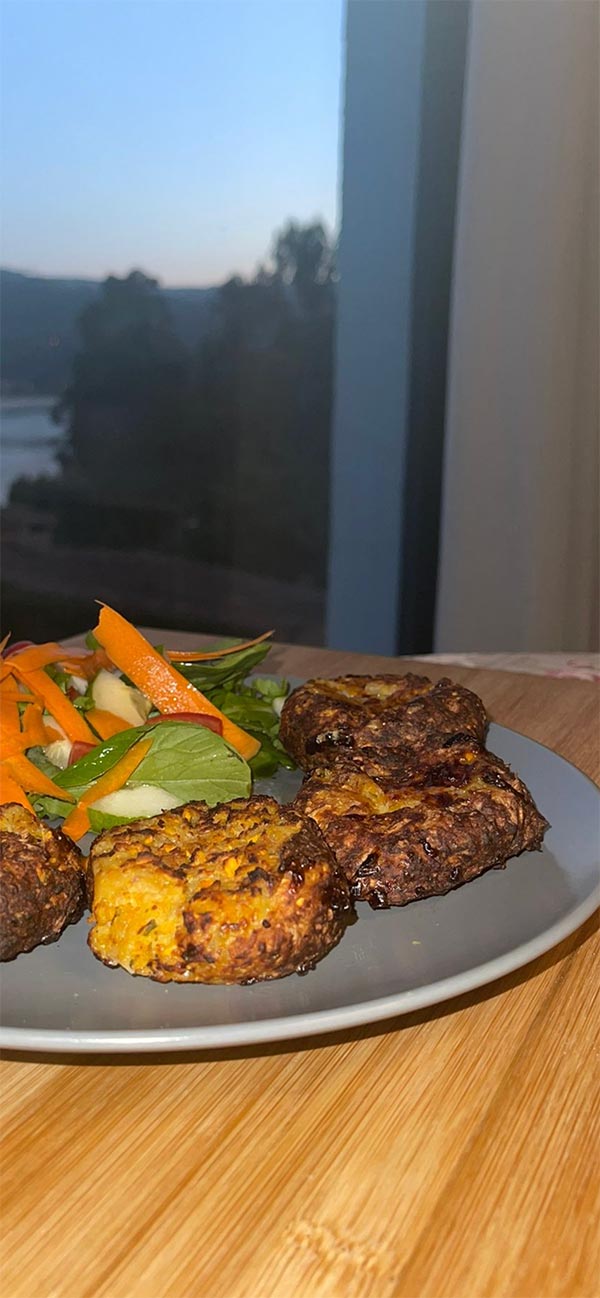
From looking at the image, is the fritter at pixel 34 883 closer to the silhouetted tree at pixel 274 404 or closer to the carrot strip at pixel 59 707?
the carrot strip at pixel 59 707

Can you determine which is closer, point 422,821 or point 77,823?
point 422,821

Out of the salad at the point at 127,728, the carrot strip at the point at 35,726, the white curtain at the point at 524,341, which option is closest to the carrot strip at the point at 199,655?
the salad at the point at 127,728

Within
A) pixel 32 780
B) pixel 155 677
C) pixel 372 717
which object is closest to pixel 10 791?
pixel 32 780

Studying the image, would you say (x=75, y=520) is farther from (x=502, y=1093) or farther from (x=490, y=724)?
(x=502, y=1093)

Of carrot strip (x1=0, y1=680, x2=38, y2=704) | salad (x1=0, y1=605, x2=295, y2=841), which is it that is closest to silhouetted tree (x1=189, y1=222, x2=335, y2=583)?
salad (x1=0, y1=605, x2=295, y2=841)

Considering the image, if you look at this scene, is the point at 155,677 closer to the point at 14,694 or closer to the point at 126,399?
the point at 14,694

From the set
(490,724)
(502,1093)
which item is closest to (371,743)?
(490,724)

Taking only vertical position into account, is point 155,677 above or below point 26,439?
below
